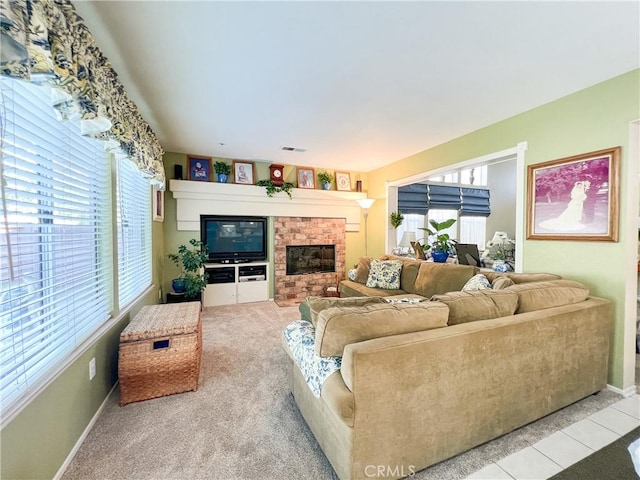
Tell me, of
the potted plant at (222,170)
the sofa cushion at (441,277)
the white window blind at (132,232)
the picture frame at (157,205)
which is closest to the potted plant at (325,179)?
the potted plant at (222,170)

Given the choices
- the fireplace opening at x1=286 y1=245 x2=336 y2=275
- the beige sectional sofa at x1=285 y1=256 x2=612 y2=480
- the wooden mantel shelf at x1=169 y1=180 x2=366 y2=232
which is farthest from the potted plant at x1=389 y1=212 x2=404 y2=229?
the beige sectional sofa at x1=285 y1=256 x2=612 y2=480

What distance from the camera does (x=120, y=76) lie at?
7.20 feet

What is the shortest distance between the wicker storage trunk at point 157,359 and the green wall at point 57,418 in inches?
6.5

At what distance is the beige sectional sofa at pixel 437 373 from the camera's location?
1.27m

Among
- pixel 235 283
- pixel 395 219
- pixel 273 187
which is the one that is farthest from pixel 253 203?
pixel 395 219

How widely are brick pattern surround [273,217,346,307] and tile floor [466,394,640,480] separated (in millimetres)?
3671

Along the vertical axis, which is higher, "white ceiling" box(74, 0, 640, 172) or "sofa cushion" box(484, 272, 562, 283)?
"white ceiling" box(74, 0, 640, 172)

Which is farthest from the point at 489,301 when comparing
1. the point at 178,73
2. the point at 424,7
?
the point at 178,73

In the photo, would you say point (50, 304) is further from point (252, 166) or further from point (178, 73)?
point (252, 166)

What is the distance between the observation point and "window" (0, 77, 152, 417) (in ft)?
3.76

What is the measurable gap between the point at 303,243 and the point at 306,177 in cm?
128

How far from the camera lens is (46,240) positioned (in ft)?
4.72

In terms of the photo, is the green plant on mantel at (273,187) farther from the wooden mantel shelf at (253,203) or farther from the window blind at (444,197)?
the window blind at (444,197)

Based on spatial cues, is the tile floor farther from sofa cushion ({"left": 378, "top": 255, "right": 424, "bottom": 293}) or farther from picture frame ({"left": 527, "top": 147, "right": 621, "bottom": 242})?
sofa cushion ({"left": 378, "top": 255, "right": 424, "bottom": 293})
